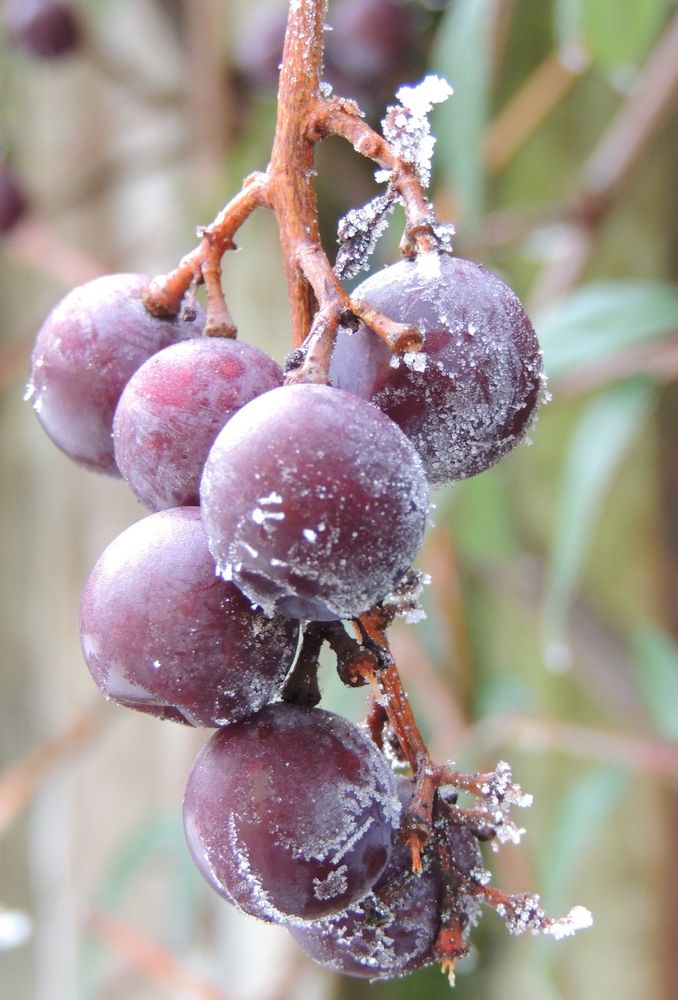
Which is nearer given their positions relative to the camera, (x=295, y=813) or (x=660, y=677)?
(x=295, y=813)

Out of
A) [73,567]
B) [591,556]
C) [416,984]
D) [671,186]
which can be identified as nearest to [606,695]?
[591,556]

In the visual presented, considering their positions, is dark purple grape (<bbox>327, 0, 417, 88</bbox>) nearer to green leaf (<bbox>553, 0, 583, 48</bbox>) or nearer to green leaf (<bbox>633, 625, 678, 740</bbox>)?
green leaf (<bbox>553, 0, 583, 48</bbox>)

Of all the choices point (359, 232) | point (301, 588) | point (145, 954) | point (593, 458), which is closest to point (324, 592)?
point (301, 588)

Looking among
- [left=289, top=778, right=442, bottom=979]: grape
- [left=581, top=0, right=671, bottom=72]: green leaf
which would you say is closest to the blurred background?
[left=581, top=0, right=671, bottom=72]: green leaf

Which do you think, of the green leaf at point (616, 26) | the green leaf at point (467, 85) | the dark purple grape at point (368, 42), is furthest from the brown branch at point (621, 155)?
the dark purple grape at point (368, 42)

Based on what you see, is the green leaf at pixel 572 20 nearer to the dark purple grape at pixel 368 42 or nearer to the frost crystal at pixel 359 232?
the dark purple grape at pixel 368 42

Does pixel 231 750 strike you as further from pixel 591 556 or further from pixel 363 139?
pixel 591 556

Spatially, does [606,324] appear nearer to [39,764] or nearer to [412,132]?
[412,132]
